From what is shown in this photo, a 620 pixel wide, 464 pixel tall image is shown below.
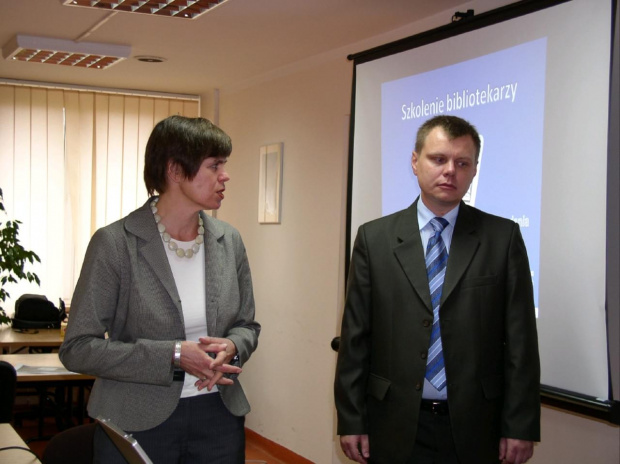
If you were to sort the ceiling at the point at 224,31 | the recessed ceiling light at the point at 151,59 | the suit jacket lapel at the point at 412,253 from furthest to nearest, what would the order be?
1. the recessed ceiling light at the point at 151,59
2. the ceiling at the point at 224,31
3. the suit jacket lapel at the point at 412,253

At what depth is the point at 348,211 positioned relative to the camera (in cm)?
382

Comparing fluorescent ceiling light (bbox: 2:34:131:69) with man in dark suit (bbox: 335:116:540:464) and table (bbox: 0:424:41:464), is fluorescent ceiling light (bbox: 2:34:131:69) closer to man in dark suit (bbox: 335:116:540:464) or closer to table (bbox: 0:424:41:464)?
table (bbox: 0:424:41:464)

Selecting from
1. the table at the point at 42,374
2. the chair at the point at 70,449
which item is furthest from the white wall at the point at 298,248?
the chair at the point at 70,449

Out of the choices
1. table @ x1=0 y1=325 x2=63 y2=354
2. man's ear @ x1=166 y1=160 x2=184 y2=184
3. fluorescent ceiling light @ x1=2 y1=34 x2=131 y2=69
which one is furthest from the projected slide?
table @ x1=0 y1=325 x2=63 y2=354

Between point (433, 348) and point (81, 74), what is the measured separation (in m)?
5.04

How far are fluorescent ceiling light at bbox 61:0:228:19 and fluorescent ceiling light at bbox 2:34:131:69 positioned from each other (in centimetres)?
107

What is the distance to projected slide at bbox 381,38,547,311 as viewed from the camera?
A: 2.95 metres

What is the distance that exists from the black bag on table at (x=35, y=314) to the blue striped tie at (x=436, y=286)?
4.65m

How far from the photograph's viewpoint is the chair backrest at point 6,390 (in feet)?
9.29

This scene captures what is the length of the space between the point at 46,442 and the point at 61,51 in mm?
2929

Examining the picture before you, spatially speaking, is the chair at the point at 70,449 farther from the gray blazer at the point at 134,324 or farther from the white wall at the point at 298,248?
the white wall at the point at 298,248

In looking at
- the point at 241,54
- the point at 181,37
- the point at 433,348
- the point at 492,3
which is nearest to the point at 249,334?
the point at 433,348

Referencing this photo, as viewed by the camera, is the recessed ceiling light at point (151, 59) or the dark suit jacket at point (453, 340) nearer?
the dark suit jacket at point (453, 340)

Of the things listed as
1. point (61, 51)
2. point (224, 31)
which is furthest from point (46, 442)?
point (224, 31)
